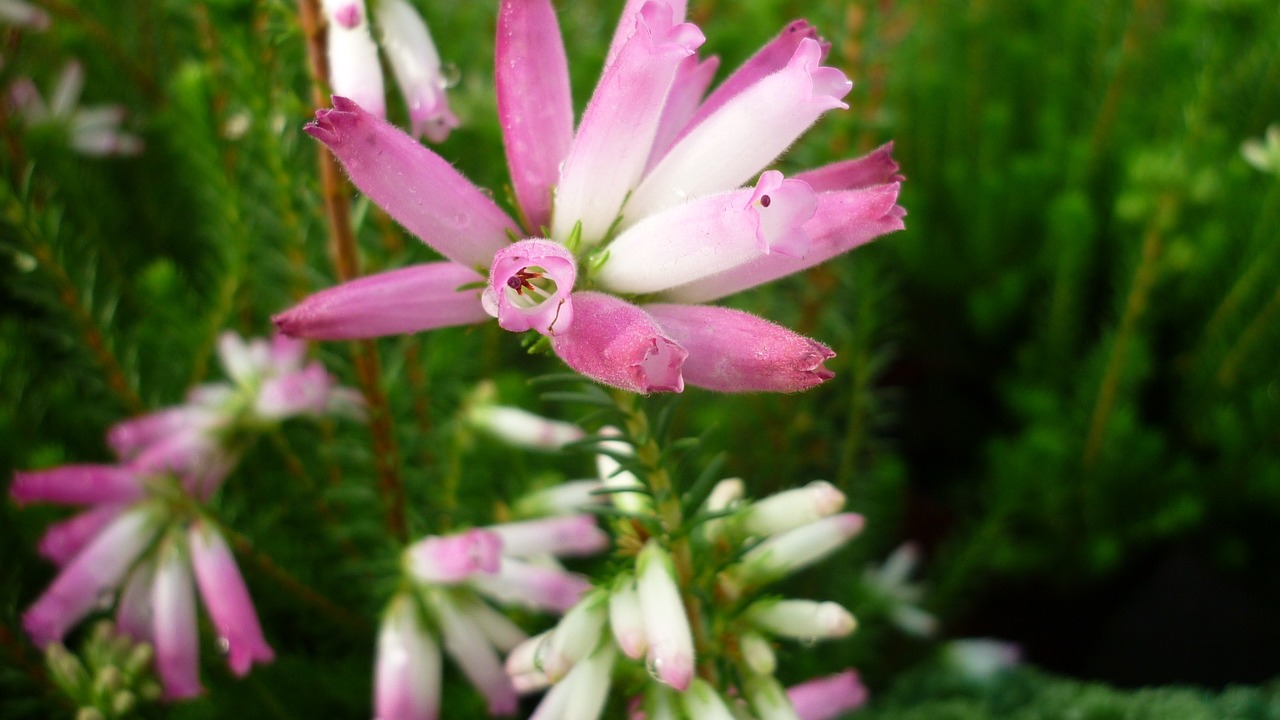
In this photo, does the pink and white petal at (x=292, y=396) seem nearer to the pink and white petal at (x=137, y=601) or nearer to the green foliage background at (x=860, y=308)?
the green foliage background at (x=860, y=308)

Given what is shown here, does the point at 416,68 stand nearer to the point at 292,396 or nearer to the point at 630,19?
the point at 630,19

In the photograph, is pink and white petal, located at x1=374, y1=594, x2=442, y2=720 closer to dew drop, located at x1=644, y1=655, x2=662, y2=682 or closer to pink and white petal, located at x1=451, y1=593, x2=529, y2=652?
pink and white petal, located at x1=451, y1=593, x2=529, y2=652

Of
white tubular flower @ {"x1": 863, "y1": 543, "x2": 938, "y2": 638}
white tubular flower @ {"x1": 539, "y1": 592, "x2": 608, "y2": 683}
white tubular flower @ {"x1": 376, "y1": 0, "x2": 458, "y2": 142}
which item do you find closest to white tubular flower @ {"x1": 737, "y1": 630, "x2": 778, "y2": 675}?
white tubular flower @ {"x1": 539, "y1": 592, "x2": 608, "y2": 683}

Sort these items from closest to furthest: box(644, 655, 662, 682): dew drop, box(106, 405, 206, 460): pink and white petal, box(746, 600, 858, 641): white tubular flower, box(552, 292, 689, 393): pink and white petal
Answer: box(552, 292, 689, 393): pink and white petal < box(644, 655, 662, 682): dew drop < box(746, 600, 858, 641): white tubular flower < box(106, 405, 206, 460): pink and white petal

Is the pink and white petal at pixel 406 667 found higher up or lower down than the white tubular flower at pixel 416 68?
lower down

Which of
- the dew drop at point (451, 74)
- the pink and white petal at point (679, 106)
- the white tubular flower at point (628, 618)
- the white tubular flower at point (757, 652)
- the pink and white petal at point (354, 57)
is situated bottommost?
the white tubular flower at point (757, 652)

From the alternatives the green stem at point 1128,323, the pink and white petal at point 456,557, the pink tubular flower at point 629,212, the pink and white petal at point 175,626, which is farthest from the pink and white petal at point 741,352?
the green stem at point 1128,323
